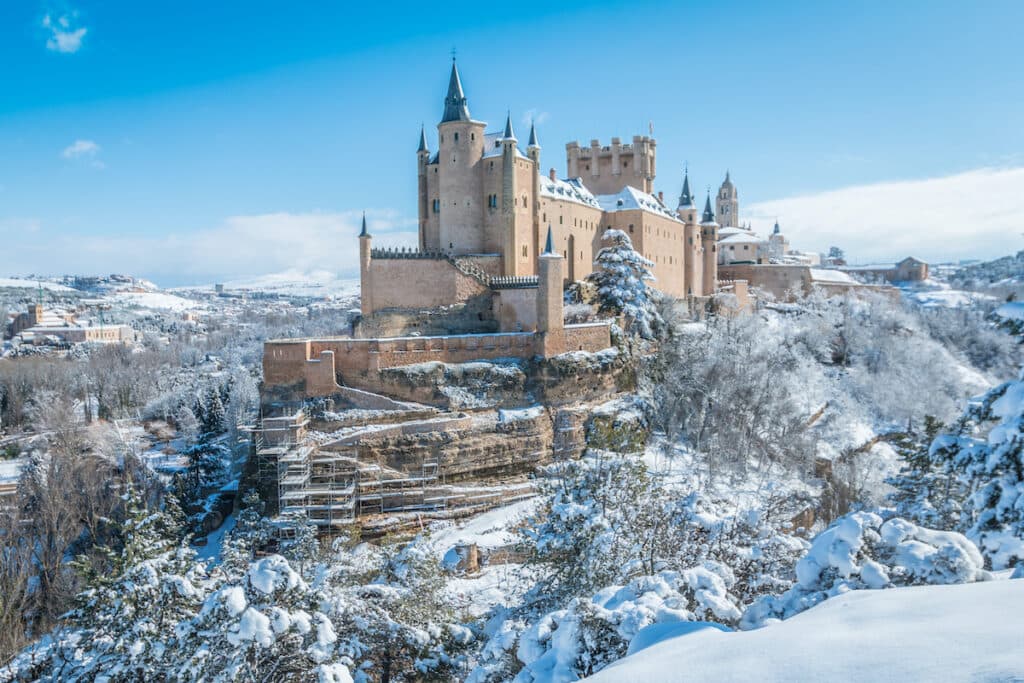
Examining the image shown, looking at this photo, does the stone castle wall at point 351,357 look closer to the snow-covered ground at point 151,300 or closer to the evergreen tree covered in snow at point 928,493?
the evergreen tree covered in snow at point 928,493

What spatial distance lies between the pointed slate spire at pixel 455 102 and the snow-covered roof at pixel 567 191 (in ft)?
19.6

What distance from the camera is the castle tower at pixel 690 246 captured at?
4703 centimetres

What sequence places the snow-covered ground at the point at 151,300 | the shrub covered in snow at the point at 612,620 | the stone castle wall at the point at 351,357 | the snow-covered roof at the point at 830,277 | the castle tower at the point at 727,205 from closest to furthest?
the shrub covered in snow at the point at 612,620
the stone castle wall at the point at 351,357
the snow-covered roof at the point at 830,277
the castle tower at the point at 727,205
the snow-covered ground at the point at 151,300

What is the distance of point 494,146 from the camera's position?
31.2 metres

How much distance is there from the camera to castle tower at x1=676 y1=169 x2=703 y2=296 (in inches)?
1852

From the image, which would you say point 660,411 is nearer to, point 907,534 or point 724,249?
point 907,534

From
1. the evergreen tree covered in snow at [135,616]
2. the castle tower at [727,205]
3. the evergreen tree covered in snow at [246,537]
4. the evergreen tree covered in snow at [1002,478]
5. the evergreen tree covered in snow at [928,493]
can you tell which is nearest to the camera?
the evergreen tree covered in snow at [1002,478]

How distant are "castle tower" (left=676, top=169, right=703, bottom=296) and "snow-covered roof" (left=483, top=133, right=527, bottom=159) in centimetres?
1995

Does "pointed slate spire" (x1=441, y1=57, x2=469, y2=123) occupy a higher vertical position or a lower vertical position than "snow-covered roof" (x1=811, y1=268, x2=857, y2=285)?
higher

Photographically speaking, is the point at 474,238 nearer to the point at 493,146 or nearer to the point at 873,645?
the point at 493,146

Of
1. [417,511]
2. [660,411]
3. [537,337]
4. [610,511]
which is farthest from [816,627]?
[660,411]

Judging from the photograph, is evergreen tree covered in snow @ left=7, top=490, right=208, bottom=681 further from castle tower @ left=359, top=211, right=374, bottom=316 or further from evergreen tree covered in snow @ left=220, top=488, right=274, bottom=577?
castle tower @ left=359, top=211, right=374, bottom=316

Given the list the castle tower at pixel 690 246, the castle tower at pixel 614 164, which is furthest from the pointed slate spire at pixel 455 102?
the castle tower at pixel 690 246

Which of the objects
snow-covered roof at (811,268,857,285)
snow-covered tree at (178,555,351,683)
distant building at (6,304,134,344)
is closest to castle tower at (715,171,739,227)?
snow-covered roof at (811,268,857,285)
